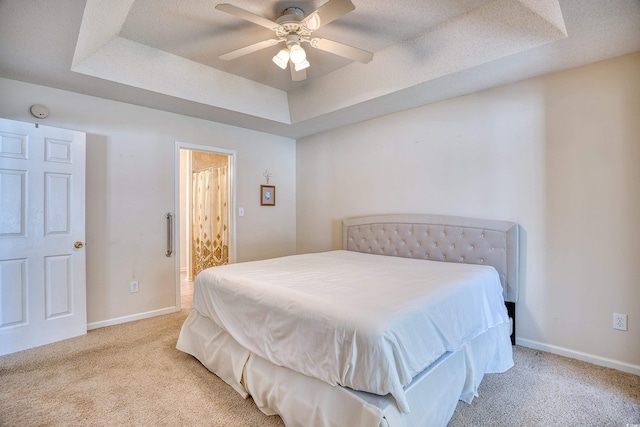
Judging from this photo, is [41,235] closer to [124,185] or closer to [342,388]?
[124,185]

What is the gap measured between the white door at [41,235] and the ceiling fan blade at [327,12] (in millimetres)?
2401

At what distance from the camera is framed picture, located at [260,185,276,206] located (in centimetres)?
438

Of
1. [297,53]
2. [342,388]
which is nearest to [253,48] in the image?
[297,53]

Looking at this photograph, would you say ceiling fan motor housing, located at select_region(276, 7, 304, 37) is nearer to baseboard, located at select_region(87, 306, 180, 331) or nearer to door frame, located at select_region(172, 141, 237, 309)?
door frame, located at select_region(172, 141, 237, 309)

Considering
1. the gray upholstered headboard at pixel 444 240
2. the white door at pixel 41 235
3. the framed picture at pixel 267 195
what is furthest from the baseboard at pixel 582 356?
the white door at pixel 41 235

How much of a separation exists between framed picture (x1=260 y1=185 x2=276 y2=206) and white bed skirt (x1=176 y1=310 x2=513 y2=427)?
7.50 ft

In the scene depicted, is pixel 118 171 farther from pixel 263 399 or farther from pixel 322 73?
pixel 263 399

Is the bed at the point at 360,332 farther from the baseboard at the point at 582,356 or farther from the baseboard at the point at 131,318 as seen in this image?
the baseboard at the point at 131,318

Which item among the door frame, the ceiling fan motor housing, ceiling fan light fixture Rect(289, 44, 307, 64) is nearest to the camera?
the ceiling fan motor housing

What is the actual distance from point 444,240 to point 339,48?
200 centimetres

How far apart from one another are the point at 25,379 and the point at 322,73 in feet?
11.7

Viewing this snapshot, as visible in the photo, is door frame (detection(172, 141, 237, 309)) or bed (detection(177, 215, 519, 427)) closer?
bed (detection(177, 215, 519, 427))

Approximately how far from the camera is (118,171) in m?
3.16

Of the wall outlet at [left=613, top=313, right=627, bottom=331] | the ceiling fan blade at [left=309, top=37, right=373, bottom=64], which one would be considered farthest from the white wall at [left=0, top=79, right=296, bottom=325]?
the wall outlet at [left=613, top=313, right=627, bottom=331]
